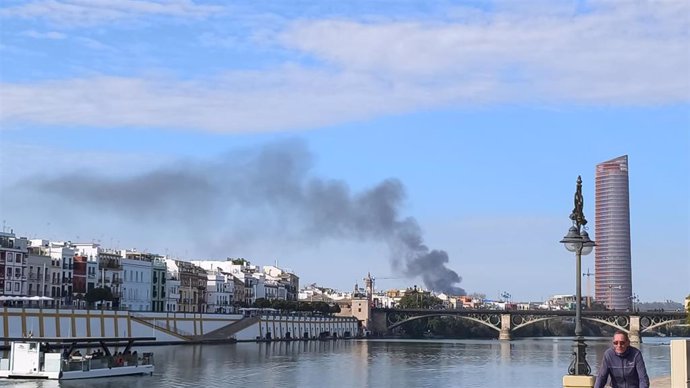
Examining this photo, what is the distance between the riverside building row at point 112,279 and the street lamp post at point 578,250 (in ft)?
237

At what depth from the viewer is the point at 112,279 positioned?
131 metres

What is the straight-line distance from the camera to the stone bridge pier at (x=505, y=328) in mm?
171250

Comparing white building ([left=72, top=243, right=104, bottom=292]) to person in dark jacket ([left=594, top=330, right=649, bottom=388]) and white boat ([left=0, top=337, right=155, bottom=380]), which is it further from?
person in dark jacket ([left=594, top=330, right=649, bottom=388])

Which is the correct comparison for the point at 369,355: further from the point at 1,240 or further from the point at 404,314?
the point at 404,314

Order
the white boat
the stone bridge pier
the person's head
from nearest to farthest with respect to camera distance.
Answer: the person's head
the white boat
the stone bridge pier

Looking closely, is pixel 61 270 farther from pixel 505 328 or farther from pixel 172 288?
pixel 505 328

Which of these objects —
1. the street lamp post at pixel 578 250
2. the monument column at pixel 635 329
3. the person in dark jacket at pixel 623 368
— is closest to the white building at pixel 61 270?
the monument column at pixel 635 329

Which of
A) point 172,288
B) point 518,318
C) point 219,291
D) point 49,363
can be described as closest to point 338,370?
point 49,363

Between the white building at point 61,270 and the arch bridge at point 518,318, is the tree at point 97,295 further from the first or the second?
the arch bridge at point 518,318

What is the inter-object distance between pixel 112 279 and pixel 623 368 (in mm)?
121028

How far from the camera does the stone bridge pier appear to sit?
6742 inches

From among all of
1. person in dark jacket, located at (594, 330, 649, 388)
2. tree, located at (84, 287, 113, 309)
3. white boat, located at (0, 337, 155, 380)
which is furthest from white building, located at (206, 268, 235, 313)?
person in dark jacket, located at (594, 330, 649, 388)

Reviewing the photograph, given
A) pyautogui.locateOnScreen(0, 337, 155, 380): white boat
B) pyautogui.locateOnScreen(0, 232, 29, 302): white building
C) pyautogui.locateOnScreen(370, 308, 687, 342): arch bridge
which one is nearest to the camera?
pyautogui.locateOnScreen(0, 337, 155, 380): white boat

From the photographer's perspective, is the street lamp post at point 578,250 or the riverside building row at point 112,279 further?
the riverside building row at point 112,279
